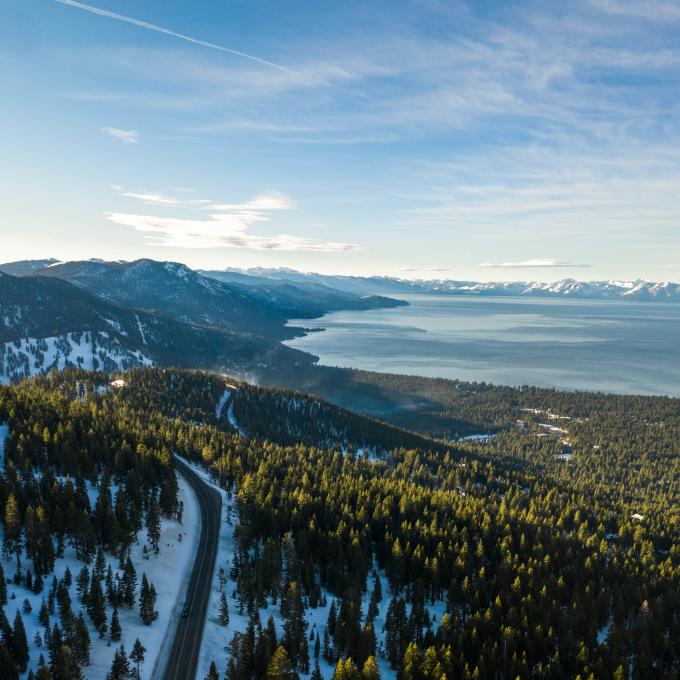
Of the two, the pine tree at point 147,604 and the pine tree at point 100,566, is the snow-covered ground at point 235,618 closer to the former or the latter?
the pine tree at point 147,604

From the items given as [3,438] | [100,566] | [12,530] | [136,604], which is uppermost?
[3,438]

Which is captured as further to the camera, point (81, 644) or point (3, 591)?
point (3, 591)

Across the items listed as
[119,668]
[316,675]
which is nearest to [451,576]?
[316,675]

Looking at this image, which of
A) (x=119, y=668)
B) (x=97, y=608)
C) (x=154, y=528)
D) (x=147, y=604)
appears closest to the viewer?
(x=119, y=668)

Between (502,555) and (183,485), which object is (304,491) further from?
(502,555)

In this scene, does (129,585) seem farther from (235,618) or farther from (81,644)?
(235,618)

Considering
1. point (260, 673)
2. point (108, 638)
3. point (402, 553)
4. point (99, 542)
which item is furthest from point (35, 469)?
point (402, 553)

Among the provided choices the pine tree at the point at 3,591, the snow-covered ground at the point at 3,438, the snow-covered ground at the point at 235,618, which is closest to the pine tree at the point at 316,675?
the snow-covered ground at the point at 235,618
